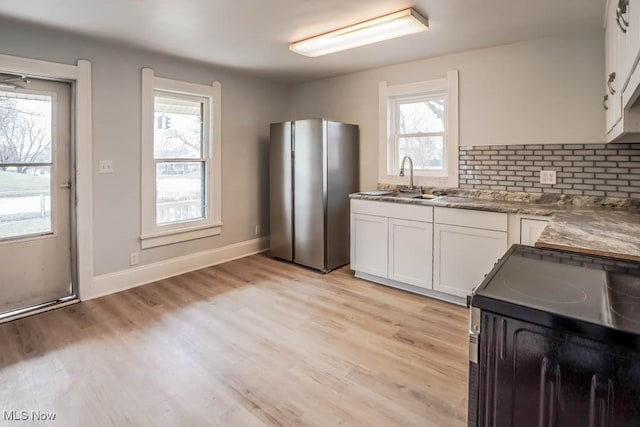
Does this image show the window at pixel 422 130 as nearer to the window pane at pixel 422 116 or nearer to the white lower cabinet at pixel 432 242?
the window pane at pixel 422 116

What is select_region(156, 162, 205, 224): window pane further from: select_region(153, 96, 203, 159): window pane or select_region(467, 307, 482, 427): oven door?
select_region(467, 307, 482, 427): oven door

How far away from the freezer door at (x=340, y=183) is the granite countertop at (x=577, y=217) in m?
0.36

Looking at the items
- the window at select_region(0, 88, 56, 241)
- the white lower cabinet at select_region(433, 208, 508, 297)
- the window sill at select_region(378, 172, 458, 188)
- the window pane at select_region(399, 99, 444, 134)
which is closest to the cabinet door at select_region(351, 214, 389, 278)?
the white lower cabinet at select_region(433, 208, 508, 297)

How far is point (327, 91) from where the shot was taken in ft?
15.1

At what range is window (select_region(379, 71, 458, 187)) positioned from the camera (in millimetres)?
3602

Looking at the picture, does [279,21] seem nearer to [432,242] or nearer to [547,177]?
[432,242]

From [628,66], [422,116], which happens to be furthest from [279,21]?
[628,66]

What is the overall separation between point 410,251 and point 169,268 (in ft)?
8.29

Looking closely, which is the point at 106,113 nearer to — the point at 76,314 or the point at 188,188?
the point at 188,188

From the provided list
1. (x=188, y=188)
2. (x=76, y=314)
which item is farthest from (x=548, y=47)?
(x=76, y=314)

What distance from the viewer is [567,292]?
99 centimetres

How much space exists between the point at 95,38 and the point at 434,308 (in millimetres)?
3707

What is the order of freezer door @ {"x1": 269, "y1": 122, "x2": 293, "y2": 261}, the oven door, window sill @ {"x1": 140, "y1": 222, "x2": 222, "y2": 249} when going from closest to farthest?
the oven door
window sill @ {"x1": 140, "y1": 222, "x2": 222, "y2": 249}
freezer door @ {"x1": 269, "y1": 122, "x2": 293, "y2": 261}
